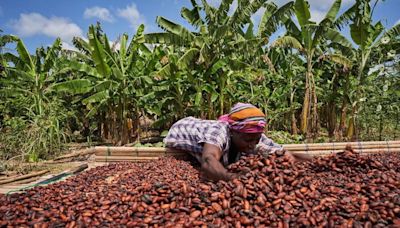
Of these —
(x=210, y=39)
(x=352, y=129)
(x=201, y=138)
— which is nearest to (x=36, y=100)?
(x=210, y=39)

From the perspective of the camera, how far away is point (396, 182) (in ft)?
6.00

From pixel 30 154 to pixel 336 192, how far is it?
5467 millimetres

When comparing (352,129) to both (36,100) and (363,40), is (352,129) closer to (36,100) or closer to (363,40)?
(363,40)

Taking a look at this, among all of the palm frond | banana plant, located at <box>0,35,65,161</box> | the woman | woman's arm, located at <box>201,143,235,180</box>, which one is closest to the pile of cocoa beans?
woman's arm, located at <box>201,143,235,180</box>

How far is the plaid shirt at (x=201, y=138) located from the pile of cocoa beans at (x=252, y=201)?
1.43ft

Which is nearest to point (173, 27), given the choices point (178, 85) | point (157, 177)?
point (178, 85)

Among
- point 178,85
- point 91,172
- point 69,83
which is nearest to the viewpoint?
point 91,172

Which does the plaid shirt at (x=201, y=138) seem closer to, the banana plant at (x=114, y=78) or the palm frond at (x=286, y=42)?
the banana plant at (x=114, y=78)

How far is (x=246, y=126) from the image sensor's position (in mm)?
2525

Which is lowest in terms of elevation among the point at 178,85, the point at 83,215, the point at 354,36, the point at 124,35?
the point at 83,215

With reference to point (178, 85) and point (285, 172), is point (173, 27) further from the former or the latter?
point (285, 172)

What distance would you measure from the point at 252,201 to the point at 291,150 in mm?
1977

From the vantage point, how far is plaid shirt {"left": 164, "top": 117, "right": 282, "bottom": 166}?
2645mm

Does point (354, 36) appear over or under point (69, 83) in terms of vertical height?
over
